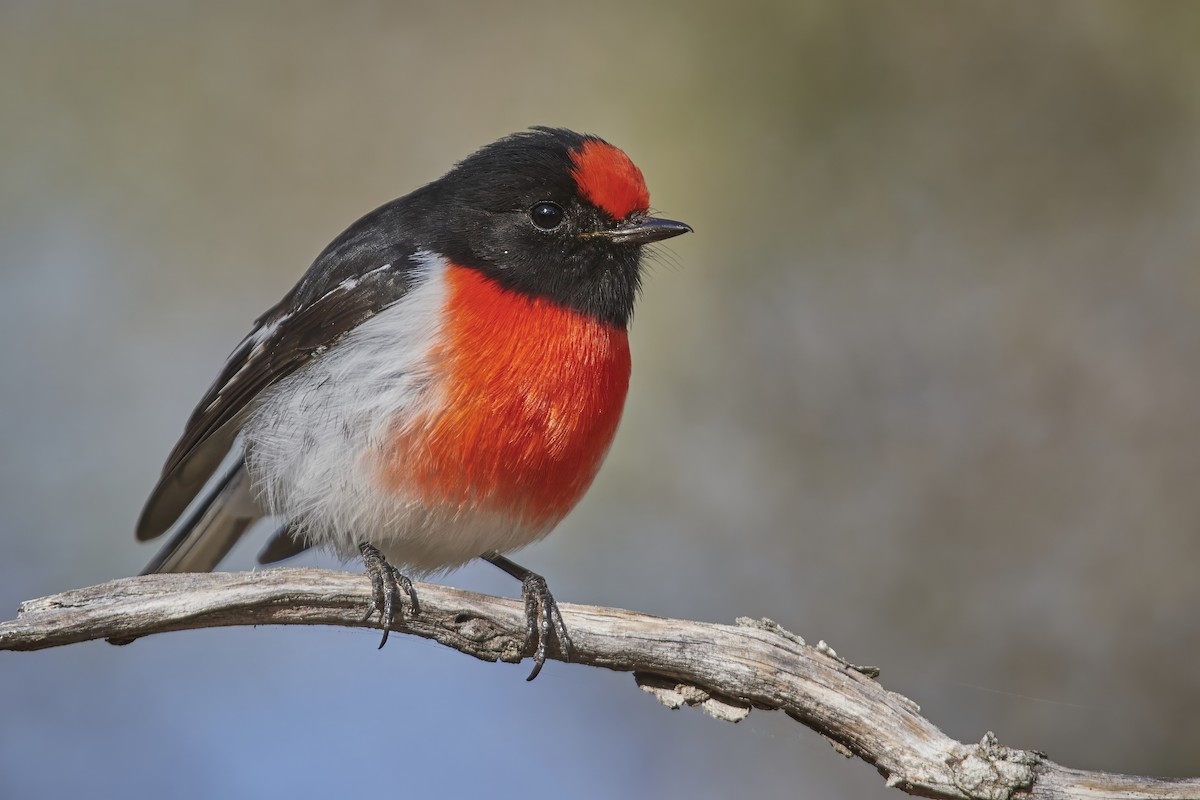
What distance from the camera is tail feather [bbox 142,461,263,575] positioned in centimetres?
399

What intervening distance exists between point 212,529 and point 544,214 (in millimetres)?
1585

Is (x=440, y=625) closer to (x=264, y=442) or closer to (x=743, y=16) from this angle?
(x=264, y=442)

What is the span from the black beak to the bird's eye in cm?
11

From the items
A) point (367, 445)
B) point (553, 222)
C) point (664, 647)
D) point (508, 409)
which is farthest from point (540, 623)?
point (553, 222)

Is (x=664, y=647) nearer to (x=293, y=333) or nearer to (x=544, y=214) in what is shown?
(x=544, y=214)

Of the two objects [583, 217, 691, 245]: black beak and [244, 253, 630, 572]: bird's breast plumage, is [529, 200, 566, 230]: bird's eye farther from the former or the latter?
[244, 253, 630, 572]: bird's breast plumage

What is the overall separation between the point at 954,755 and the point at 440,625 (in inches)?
52.2

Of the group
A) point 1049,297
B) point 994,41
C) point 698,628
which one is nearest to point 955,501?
point 1049,297

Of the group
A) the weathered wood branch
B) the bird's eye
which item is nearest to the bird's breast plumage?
the bird's eye

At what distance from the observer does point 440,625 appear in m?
3.12

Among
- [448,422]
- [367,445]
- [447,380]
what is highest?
[447,380]

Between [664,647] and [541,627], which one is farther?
[541,627]

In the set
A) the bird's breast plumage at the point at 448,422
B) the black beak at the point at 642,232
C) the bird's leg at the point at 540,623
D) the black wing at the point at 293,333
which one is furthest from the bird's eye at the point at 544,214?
the bird's leg at the point at 540,623

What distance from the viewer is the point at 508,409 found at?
3359 millimetres
